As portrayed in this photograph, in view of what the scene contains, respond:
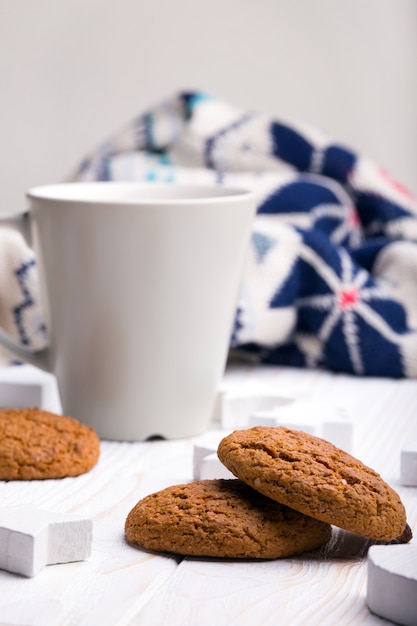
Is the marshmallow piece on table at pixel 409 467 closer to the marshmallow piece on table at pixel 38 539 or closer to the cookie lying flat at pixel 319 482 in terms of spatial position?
the cookie lying flat at pixel 319 482

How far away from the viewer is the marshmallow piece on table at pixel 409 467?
1.98 ft

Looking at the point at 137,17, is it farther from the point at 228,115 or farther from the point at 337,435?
the point at 337,435

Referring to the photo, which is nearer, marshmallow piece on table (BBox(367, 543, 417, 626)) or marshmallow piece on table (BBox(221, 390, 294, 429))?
marshmallow piece on table (BBox(367, 543, 417, 626))

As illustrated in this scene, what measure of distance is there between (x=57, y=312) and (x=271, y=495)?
10.4 inches

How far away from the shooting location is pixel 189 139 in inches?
43.6

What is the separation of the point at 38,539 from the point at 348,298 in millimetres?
533

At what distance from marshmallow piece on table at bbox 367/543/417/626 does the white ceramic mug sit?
0.28 meters

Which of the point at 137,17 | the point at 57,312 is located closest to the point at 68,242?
the point at 57,312

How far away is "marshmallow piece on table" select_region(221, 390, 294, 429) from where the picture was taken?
73 cm

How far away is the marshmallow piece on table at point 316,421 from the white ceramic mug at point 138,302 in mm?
65

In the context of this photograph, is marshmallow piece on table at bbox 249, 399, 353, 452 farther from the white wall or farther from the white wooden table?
the white wall

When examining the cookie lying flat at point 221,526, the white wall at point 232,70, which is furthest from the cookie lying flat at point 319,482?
the white wall at point 232,70

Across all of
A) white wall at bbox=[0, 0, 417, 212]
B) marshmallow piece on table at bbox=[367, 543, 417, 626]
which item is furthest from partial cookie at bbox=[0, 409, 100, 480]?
white wall at bbox=[0, 0, 417, 212]

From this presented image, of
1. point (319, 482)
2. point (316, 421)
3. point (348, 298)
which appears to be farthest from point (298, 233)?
point (319, 482)
